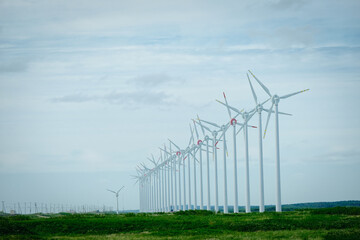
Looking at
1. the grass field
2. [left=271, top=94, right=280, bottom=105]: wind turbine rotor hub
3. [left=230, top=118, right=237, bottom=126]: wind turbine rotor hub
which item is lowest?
the grass field

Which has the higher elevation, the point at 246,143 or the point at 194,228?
the point at 246,143

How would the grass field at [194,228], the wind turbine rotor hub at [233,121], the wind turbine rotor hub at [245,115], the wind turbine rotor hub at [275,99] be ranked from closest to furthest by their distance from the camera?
1. the grass field at [194,228]
2. the wind turbine rotor hub at [275,99]
3. the wind turbine rotor hub at [245,115]
4. the wind turbine rotor hub at [233,121]

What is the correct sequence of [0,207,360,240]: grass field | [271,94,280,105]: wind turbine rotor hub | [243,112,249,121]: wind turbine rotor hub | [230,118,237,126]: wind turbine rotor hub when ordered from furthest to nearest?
1. [230,118,237,126]: wind turbine rotor hub
2. [243,112,249,121]: wind turbine rotor hub
3. [271,94,280,105]: wind turbine rotor hub
4. [0,207,360,240]: grass field

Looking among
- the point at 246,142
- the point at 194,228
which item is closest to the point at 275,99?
the point at 246,142

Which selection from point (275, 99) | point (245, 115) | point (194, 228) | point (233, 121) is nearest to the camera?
point (194, 228)

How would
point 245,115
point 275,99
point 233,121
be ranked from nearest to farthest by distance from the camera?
point 275,99
point 245,115
point 233,121

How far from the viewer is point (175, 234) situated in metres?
48.5

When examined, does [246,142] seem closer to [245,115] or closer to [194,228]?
[245,115]

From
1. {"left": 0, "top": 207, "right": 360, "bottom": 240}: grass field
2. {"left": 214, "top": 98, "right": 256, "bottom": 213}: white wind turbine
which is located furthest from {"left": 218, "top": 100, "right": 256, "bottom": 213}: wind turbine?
{"left": 0, "top": 207, "right": 360, "bottom": 240}: grass field

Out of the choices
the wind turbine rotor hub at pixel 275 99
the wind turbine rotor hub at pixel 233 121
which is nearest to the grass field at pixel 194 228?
the wind turbine rotor hub at pixel 275 99

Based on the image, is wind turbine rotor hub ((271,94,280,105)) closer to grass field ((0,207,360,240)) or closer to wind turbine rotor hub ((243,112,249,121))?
wind turbine rotor hub ((243,112,249,121))

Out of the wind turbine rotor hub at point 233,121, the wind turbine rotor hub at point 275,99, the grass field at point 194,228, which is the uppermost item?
the wind turbine rotor hub at point 275,99

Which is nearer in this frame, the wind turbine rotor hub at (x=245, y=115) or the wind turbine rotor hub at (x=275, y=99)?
the wind turbine rotor hub at (x=275, y=99)

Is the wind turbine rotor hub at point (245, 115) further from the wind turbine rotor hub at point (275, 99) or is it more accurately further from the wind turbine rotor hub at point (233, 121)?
the wind turbine rotor hub at point (275, 99)
